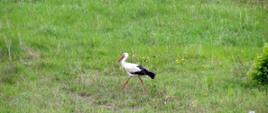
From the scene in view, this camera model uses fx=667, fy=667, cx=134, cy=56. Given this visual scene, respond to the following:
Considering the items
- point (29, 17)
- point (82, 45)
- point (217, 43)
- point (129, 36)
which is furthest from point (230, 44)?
point (29, 17)

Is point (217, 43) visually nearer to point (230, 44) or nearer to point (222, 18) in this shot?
point (230, 44)

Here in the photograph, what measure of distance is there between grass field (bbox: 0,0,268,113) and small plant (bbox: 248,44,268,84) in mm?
174

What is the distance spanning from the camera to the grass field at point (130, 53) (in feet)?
30.9

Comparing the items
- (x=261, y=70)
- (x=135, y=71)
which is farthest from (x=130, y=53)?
(x=261, y=70)

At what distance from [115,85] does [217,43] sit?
2784mm

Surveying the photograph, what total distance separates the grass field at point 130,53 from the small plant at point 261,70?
0.17 metres

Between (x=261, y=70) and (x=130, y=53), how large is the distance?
2534 mm

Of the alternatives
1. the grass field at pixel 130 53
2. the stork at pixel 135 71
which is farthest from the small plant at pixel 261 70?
the stork at pixel 135 71

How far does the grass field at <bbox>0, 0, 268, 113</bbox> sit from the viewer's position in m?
9.42

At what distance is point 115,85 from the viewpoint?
33.2 ft

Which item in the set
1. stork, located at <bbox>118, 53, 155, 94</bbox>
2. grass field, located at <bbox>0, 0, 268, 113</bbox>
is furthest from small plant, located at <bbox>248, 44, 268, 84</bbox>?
stork, located at <bbox>118, 53, 155, 94</bbox>

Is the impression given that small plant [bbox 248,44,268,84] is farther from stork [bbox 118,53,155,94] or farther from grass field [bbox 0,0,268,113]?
stork [bbox 118,53,155,94]

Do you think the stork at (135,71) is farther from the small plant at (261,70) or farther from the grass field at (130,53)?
the small plant at (261,70)

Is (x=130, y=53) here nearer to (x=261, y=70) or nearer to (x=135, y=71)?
(x=135, y=71)
